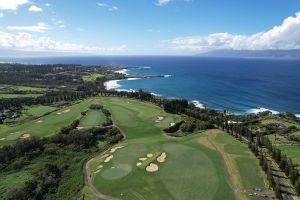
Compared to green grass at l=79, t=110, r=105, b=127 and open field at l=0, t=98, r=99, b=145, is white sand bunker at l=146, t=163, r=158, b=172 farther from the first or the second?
open field at l=0, t=98, r=99, b=145

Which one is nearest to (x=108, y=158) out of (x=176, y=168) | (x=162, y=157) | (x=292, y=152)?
(x=162, y=157)

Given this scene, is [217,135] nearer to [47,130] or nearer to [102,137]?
[102,137]

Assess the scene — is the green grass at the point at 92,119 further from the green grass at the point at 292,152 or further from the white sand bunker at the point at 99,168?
the green grass at the point at 292,152

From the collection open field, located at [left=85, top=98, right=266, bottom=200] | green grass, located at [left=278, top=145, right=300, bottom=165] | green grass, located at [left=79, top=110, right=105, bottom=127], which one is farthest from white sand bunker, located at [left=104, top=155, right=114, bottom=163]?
green grass, located at [left=278, top=145, right=300, bottom=165]

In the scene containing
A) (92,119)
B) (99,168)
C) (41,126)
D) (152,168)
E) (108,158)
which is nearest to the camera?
(152,168)

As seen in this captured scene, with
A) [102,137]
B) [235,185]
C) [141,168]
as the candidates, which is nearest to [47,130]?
[102,137]

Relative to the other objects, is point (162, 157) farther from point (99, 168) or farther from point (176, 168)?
point (99, 168)
